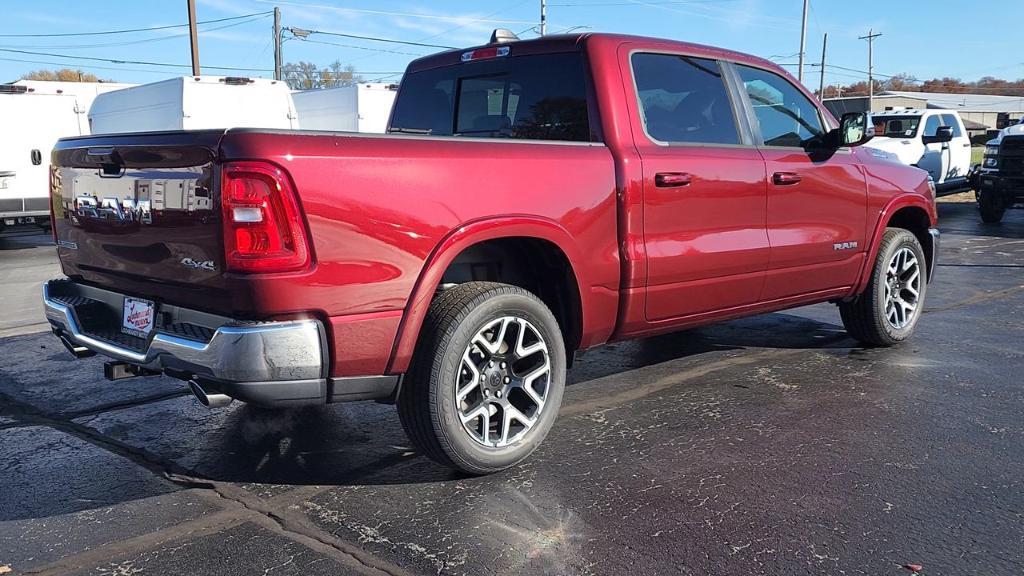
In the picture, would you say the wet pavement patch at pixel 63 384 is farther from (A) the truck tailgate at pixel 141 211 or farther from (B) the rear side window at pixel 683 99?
(B) the rear side window at pixel 683 99

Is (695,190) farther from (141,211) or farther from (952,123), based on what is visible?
(952,123)

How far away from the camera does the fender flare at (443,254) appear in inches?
132

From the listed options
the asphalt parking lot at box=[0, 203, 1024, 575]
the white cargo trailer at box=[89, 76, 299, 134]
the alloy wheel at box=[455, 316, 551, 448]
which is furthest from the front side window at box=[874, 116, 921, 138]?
the alloy wheel at box=[455, 316, 551, 448]

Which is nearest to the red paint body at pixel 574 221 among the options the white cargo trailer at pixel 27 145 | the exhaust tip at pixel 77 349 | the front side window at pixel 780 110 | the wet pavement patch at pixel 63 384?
the front side window at pixel 780 110

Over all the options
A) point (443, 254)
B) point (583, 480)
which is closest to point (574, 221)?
point (443, 254)

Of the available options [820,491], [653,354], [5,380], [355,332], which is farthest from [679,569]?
[5,380]

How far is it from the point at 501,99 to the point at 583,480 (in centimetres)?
213

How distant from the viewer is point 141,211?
343 cm

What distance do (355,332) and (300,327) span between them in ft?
0.72

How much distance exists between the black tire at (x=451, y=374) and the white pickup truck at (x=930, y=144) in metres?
14.2

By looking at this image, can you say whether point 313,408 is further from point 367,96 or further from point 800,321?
point 367,96

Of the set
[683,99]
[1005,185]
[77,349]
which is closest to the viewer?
[77,349]

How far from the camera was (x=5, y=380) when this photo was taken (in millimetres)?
5434

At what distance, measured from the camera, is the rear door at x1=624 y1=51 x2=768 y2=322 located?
4.25 meters
